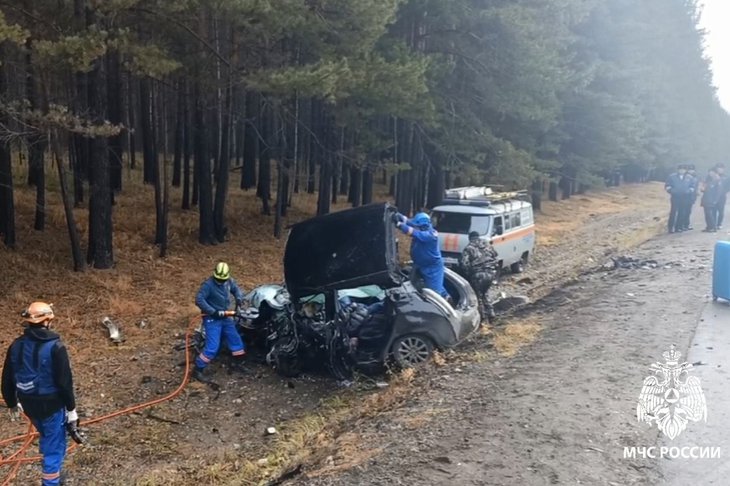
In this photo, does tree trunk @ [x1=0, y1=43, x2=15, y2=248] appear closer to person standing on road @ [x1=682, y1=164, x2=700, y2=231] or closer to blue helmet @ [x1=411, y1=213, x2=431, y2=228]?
blue helmet @ [x1=411, y1=213, x2=431, y2=228]

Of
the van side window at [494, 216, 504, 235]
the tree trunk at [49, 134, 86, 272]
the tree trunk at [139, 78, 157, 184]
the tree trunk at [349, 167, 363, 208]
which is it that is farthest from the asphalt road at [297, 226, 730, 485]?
the tree trunk at [139, 78, 157, 184]

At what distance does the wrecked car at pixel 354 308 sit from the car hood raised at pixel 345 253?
0.01m

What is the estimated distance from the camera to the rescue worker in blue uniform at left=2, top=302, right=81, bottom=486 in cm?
621

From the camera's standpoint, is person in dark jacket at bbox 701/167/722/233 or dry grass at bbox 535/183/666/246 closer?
person in dark jacket at bbox 701/167/722/233

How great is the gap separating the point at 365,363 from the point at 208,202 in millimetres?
9800

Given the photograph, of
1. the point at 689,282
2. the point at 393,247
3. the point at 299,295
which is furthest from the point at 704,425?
the point at 689,282

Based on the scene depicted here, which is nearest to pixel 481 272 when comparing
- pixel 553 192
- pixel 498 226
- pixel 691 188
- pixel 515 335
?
pixel 515 335

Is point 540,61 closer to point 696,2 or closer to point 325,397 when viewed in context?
point 325,397

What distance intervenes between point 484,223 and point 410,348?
7.53 metres

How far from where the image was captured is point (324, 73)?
14.0 m

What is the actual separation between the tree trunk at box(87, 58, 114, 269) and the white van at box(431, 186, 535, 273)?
783 cm

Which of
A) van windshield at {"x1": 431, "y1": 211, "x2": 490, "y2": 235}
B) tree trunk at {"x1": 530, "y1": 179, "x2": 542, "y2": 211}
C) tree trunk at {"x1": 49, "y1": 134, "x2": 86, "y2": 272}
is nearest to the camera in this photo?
tree trunk at {"x1": 49, "y1": 134, "x2": 86, "y2": 272}

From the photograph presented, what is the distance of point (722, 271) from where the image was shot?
34.4 ft

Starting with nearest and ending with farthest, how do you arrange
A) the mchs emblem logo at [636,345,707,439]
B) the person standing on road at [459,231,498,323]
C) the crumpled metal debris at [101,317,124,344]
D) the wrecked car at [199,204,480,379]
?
1. the mchs emblem logo at [636,345,707,439]
2. the wrecked car at [199,204,480,379]
3. the crumpled metal debris at [101,317,124,344]
4. the person standing on road at [459,231,498,323]
